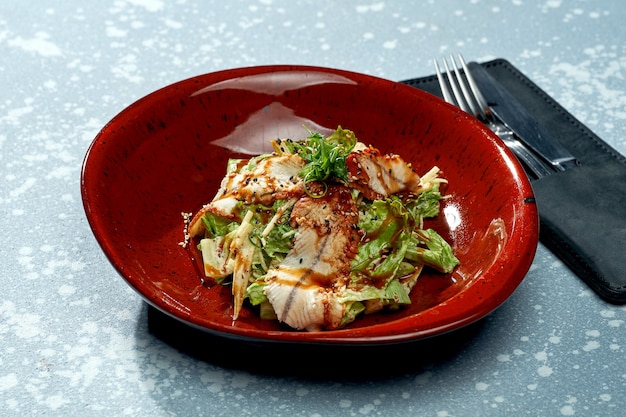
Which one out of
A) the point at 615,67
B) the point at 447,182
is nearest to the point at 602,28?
the point at 615,67

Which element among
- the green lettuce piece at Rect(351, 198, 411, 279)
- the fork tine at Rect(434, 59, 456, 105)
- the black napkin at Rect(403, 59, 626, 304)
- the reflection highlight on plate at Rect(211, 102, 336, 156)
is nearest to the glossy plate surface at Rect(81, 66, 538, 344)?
the reflection highlight on plate at Rect(211, 102, 336, 156)

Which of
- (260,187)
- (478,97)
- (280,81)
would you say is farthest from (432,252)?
(478,97)

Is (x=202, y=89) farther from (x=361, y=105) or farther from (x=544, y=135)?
(x=544, y=135)

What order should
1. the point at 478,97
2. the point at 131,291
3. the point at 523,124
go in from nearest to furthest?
1. the point at 131,291
2. the point at 523,124
3. the point at 478,97

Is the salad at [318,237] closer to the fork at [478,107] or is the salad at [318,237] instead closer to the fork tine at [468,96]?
the fork at [478,107]

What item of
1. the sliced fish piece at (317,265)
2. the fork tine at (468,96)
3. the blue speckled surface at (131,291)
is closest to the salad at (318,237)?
the sliced fish piece at (317,265)

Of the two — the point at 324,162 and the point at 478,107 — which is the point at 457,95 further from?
the point at 324,162
